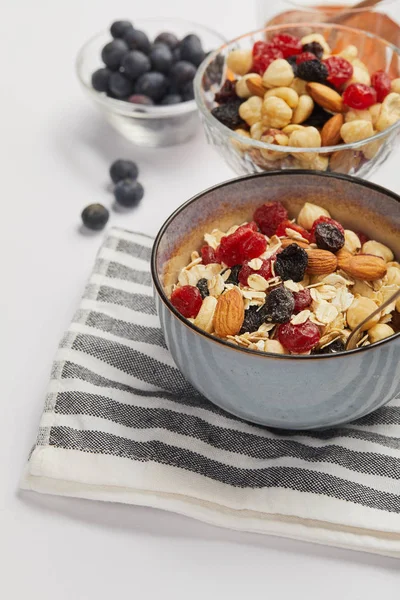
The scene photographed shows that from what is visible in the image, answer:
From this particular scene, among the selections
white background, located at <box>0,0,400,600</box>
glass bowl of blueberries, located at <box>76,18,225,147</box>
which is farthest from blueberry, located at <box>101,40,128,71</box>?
white background, located at <box>0,0,400,600</box>

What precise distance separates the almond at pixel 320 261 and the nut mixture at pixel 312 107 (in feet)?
0.65

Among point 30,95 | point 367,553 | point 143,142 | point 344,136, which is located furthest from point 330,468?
point 30,95

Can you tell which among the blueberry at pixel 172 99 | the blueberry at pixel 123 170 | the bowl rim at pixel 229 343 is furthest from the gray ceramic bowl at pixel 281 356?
the blueberry at pixel 172 99

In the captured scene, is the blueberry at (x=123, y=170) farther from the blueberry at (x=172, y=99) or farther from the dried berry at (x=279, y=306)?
the dried berry at (x=279, y=306)

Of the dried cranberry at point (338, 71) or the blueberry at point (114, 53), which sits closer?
the dried cranberry at point (338, 71)

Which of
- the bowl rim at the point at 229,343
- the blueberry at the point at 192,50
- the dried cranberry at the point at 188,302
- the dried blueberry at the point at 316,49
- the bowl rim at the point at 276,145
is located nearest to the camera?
the bowl rim at the point at 229,343

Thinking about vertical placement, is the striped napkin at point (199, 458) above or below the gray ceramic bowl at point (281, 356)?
below

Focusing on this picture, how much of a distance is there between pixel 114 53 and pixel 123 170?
0.22 meters

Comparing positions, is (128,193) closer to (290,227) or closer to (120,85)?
(120,85)

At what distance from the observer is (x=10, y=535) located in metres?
0.73

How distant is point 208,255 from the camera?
811mm

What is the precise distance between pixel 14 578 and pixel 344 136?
629mm

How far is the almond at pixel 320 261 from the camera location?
76 centimetres

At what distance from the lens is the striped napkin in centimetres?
69
